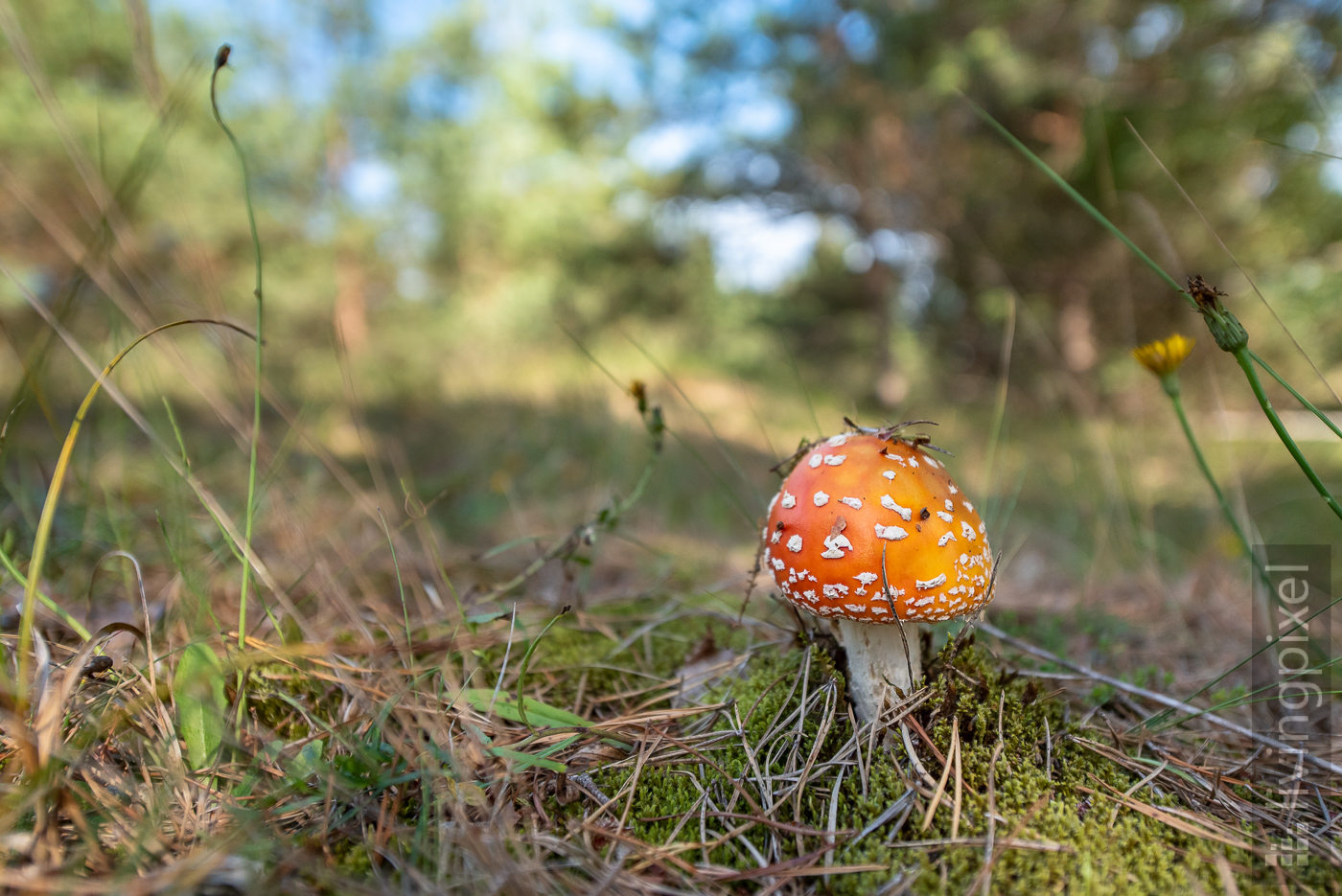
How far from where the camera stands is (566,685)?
180 cm

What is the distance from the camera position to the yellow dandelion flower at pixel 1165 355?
1604mm

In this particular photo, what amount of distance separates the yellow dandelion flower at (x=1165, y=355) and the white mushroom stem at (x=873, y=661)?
36.2 inches

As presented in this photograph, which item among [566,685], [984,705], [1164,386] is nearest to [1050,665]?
[984,705]

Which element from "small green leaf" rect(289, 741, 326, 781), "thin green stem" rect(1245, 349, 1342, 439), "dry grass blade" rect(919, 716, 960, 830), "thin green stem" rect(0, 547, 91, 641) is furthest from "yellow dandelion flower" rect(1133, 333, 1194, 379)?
"thin green stem" rect(0, 547, 91, 641)

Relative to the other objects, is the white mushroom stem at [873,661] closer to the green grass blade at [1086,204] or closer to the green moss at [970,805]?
the green moss at [970,805]

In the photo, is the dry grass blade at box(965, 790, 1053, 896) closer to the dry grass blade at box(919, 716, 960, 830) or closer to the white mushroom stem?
the dry grass blade at box(919, 716, 960, 830)

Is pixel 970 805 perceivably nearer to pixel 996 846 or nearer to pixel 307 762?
pixel 996 846

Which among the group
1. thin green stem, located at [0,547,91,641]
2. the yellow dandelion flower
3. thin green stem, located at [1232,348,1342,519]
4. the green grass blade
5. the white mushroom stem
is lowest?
the white mushroom stem

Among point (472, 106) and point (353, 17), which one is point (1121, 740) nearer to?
point (472, 106)

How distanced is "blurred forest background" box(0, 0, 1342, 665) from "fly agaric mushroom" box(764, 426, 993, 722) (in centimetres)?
123

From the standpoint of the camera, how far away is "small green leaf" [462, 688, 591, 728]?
56.8 inches

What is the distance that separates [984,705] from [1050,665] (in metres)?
0.58

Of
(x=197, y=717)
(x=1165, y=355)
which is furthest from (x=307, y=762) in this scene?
(x=1165, y=355)

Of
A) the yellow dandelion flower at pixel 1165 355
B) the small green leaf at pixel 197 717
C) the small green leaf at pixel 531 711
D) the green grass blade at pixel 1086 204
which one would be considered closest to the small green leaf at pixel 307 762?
the small green leaf at pixel 197 717
